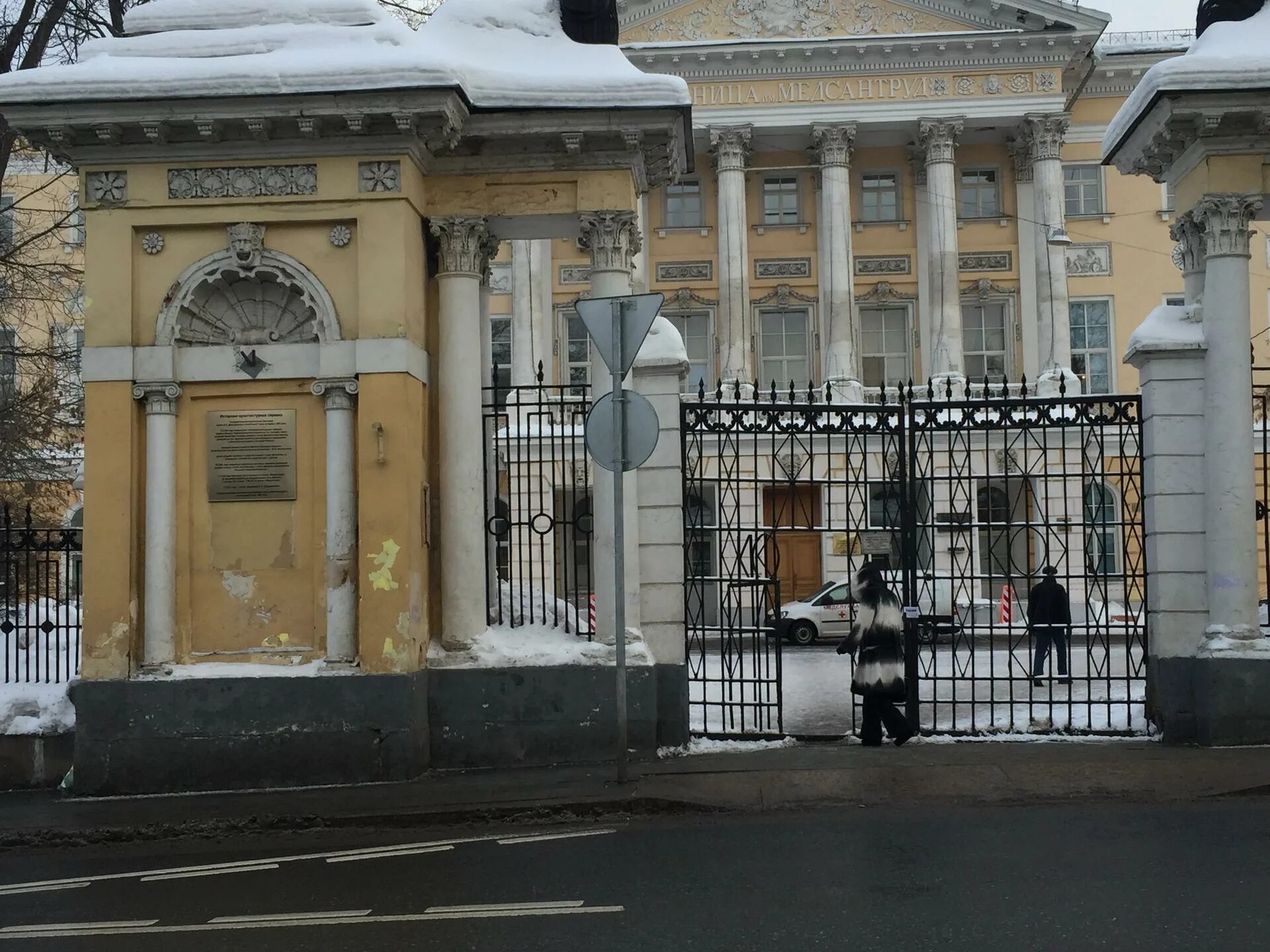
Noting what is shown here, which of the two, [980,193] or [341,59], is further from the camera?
[980,193]

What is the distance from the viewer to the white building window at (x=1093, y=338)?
43.6 metres

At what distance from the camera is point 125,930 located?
748 cm

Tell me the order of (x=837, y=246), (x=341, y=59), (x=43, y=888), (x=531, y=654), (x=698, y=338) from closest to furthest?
(x=43, y=888), (x=341, y=59), (x=531, y=654), (x=837, y=246), (x=698, y=338)

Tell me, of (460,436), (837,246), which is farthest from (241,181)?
(837,246)

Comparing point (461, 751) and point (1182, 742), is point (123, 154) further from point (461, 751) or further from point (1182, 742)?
point (1182, 742)

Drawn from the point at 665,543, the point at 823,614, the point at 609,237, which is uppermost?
the point at 609,237

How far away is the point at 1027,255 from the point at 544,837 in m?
36.3

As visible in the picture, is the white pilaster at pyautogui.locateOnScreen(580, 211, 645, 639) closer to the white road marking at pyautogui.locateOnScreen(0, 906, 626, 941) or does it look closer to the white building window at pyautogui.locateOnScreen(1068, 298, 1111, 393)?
the white road marking at pyautogui.locateOnScreen(0, 906, 626, 941)

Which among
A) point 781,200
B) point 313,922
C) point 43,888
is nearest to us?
point 313,922

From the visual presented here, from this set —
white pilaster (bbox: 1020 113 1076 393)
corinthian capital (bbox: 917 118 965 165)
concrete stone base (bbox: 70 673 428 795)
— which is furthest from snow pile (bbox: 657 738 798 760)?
corinthian capital (bbox: 917 118 965 165)

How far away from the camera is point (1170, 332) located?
13172 mm

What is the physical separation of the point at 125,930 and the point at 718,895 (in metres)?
2.93

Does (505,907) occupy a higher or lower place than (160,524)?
lower

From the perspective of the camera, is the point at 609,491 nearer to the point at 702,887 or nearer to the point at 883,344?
the point at 702,887
